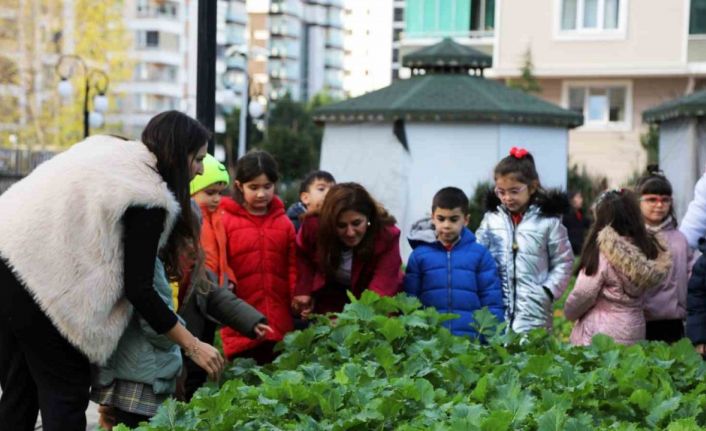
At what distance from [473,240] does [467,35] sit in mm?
31448

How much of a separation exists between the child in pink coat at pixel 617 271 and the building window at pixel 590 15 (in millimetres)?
28539

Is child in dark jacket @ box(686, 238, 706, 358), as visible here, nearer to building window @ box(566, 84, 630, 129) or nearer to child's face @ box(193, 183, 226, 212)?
child's face @ box(193, 183, 226, 212)

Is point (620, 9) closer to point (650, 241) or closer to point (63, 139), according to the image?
point (63, 139)

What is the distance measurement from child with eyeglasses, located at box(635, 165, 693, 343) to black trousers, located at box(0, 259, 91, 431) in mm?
3803

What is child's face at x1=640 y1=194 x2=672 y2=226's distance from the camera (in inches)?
299

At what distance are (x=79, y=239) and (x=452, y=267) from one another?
2787 mm

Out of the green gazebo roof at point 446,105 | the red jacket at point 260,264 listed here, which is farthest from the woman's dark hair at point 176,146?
the green gazebo roof at point 446,105

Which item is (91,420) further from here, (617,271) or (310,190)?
(617,271)

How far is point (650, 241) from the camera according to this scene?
23.0ft

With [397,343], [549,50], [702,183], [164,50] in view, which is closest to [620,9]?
[549,50]

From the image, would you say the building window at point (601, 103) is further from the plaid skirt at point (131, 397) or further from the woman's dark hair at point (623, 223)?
the plaid skirt at point (131, 397)

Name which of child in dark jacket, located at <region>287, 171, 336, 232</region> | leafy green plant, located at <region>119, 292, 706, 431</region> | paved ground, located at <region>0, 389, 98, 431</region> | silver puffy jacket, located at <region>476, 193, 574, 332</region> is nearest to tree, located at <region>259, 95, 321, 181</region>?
child in dark jacket, located at <region>287, 171, 336, 232</region>

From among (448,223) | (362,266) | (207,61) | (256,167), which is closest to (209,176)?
(256,167)

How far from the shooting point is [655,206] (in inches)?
299
